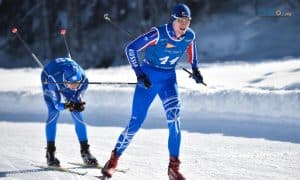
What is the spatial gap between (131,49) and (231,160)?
200 cm

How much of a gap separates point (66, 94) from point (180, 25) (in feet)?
6.17

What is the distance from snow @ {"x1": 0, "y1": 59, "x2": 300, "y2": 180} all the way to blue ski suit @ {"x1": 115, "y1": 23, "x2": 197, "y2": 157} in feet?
1.85

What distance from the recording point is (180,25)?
620 cm

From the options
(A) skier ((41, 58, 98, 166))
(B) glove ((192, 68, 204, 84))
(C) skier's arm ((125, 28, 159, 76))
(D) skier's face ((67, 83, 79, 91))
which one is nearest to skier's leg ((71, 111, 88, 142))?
(A) skier ((41, 58, 98, 166))

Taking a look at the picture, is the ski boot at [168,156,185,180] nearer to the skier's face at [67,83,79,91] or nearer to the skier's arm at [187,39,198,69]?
the skier's arm at [187,39,198,69]

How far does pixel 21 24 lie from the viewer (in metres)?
33.2

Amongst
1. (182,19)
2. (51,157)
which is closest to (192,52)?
(182,19)

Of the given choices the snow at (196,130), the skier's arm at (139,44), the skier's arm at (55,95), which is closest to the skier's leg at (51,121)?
the skier's arm at (55,95)

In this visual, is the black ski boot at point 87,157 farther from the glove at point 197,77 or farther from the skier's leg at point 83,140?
the glove at point 197,77

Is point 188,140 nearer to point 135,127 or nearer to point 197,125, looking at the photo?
point 197,125

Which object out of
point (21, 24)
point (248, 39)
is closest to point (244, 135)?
point (248, 39)

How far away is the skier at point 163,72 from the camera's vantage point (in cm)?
618

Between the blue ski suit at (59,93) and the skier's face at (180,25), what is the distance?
1572 mm

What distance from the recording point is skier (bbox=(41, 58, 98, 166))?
23.3 ft
